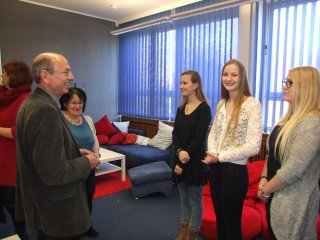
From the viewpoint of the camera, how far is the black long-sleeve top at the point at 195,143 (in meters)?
2.01

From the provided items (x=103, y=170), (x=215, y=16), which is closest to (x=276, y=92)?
(x=215, y=16)

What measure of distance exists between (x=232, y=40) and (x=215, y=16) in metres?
0.48

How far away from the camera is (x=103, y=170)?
3883 mm

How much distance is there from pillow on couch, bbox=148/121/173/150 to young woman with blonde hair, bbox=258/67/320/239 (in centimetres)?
311

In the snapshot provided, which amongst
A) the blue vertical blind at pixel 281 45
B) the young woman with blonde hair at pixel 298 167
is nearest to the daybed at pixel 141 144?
the blue vertical blind at pixel 281 45

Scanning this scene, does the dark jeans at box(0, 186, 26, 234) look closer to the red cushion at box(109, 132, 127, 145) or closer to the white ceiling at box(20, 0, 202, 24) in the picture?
the red cushion at box(109, 132, 127, 145)

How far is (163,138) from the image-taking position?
455 centimetres

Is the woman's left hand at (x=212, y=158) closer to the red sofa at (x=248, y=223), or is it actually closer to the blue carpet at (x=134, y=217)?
the red sofa at (x=248, y=223)

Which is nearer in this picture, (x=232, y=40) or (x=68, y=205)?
(x=68, y=205)

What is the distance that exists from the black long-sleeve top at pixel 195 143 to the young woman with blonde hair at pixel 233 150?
17cm

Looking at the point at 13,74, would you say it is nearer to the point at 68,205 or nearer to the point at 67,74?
the point at 67,74

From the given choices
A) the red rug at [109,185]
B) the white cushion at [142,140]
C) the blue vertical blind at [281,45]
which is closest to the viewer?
the blue vertical blind at [281,45]

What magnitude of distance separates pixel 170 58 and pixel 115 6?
126 cm

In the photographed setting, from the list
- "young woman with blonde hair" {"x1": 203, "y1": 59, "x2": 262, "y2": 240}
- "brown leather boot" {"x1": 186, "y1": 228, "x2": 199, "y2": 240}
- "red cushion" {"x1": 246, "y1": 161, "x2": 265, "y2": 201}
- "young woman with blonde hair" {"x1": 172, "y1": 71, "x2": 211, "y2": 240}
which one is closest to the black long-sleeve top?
"young woman with blonde hair" {"x1": 172, "y1": 71, "x2": 211, "y2": 240}
